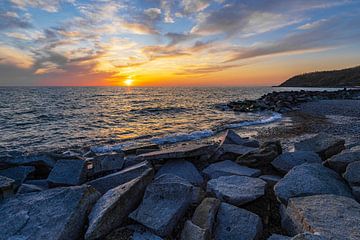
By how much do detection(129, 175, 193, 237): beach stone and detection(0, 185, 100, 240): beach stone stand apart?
0.66 meters

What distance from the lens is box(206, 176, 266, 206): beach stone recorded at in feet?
12.2

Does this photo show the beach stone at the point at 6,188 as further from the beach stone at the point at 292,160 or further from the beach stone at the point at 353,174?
the beach stone at the point at 353,174

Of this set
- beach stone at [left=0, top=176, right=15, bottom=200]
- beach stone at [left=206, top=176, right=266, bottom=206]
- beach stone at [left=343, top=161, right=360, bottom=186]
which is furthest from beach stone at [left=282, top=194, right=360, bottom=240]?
beach stone at [left=0, top=176, right=15, bottom=200]

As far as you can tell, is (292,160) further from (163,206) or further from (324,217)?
(163,206)

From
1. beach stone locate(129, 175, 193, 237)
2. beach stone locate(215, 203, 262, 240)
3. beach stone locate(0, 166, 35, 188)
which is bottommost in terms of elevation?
beach stone locate(0, 166, 35, 188)

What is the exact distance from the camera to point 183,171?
5.34 meters

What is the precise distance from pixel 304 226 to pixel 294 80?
165 meters

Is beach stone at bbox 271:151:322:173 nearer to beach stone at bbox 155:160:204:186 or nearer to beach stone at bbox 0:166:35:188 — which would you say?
beach stone at bbox 155:160:204:186

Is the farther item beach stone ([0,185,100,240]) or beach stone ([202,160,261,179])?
beach stone ([202,160,261,179])

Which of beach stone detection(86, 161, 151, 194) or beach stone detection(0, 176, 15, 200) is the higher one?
beach stone detection(0, 176, 15, 200)

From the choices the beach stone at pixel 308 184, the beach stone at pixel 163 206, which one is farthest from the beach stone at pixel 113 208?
the beach stone at pixel 308 184

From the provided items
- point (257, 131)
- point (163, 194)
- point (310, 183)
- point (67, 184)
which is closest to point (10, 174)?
point (67, 184)

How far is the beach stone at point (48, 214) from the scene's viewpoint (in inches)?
118

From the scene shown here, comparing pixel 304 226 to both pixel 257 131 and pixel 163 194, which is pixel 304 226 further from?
pixel 257 131
